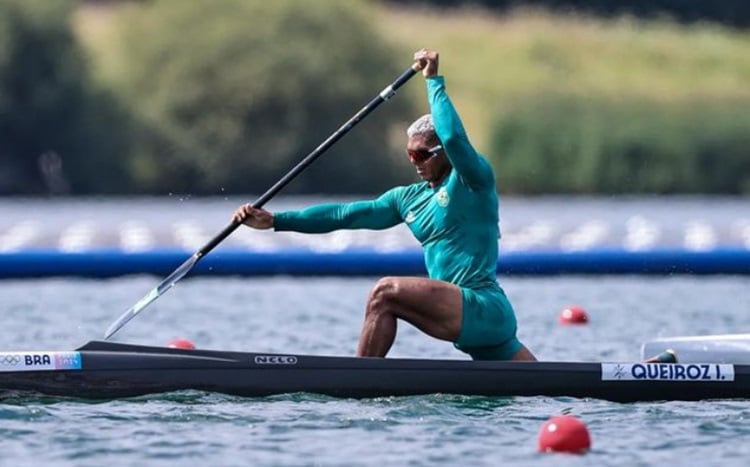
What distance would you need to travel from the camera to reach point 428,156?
9562 millimetres

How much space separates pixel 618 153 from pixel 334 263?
2456 cm

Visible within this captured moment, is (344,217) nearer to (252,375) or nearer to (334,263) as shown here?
(252,375)

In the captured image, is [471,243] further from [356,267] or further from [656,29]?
[656,29]

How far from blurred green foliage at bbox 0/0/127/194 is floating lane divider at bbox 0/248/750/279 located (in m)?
25.4

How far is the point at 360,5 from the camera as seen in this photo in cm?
4744

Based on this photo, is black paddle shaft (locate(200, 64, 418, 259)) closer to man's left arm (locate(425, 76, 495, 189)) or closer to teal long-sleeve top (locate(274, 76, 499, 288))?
teal long-sleeve top (locate(274, 76, 499, 288))

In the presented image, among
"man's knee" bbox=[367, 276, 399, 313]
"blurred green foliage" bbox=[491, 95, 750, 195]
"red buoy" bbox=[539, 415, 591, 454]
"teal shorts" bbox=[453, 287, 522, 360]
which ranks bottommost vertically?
"red buoy" bbox=[539, 415, 591, 454]

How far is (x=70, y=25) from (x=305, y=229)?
116 ft

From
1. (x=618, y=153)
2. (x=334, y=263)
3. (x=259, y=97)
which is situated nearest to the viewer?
(x=334, y=263)

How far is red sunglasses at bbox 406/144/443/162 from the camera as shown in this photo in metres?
9.53

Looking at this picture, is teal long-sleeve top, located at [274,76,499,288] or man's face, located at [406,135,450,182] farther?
man's face, located at [406,135,450,182]

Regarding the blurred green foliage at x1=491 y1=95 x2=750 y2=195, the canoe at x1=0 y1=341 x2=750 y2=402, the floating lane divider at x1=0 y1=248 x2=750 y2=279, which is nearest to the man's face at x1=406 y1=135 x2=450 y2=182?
the canoe at x1=0 y1=341 x2=750 y2=402

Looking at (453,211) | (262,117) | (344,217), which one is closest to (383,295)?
(453,211)

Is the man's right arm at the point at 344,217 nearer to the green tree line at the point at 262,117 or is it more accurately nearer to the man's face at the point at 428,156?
the man's face at the point at 428,156
